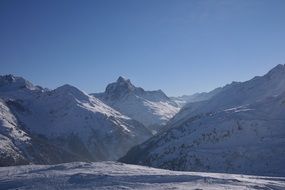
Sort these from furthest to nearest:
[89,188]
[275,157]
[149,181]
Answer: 1. [275,157]
2. [149,181]
3. [89,188]

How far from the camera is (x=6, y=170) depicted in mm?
148250

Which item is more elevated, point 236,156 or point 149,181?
point 236,156


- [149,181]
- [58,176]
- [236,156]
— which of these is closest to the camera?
[149,181]

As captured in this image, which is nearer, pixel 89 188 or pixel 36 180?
pixel 89 188

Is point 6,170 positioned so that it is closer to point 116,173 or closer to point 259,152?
point 116,173

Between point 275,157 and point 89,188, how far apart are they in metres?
102

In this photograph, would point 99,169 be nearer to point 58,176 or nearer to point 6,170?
point 58,176

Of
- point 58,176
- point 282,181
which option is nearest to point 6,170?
point 58,176

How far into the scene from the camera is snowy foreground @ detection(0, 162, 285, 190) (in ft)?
359

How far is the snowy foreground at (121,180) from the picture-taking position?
10944 cm

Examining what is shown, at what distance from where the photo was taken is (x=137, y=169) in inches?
5468

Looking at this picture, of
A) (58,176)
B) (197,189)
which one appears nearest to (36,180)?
(58,176)

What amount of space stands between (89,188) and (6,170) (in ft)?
165

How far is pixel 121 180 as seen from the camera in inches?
4631
